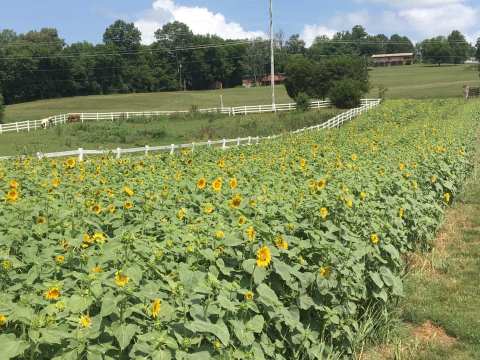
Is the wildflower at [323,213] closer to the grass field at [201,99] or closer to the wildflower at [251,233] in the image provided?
the wildflower at [251,233]

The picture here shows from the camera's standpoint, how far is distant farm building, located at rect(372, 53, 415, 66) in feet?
481

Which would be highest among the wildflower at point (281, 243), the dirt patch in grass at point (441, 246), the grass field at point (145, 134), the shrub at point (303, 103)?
the wildflower at point (281, 243)

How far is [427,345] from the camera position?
4.28m

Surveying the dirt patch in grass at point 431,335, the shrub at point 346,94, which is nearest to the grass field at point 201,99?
the shrub at point 346,94

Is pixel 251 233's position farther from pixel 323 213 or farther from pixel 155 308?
pixel 155 308

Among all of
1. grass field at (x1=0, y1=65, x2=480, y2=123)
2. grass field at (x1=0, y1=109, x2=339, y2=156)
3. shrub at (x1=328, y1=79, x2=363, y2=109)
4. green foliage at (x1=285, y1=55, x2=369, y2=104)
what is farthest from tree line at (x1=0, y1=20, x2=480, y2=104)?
grass field at (x1=0, y1=109, x2=339, y2=156)

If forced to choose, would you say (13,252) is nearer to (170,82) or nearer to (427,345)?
(427,345)

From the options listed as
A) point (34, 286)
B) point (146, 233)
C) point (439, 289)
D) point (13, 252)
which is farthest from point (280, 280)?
point (439, 289)

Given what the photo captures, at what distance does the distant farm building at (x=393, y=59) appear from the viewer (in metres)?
146

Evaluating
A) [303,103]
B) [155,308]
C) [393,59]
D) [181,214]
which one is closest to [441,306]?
[181,214]

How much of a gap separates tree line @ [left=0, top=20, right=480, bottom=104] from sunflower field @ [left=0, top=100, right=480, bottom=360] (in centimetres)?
8078

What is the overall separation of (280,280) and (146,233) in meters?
1.07

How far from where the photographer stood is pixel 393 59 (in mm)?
148250

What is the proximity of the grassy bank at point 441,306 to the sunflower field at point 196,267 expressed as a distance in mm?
364
